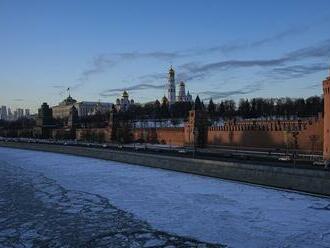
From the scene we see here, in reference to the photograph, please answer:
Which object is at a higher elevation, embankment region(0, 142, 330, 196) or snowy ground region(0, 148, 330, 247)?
embankment region(0, 142, 330, 196)

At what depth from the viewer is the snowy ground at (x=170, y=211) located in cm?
1650

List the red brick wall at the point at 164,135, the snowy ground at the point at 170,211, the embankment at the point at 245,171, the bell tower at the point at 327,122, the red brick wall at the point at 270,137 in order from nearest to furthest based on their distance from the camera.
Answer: the snowy ground at the point at 170,211
the embankment at the point at 245,171
the bell tower at the point at 327,122
the red brick wall at the point at 270,137
the red brick wall at the point at 164,135

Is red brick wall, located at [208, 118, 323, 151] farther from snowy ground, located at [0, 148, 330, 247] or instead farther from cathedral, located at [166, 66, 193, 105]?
cathedral, located at [166, 66, 193, 105]

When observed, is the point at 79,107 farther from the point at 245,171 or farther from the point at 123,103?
the point at 245,171

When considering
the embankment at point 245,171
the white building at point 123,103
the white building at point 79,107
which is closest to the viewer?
the embankment at point 245,171

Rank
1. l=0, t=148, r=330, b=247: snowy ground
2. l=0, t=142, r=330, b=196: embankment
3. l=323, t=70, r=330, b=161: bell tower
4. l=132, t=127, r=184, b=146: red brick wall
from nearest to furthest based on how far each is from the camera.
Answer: l=0, t=148, r=330, b=247: snowy ground
l=0, t=142, r=330, b=196: embankment
l=323, t=70, r=330, b=161: bell tower
l=132, t=127, r=184, b=146: red brick wall

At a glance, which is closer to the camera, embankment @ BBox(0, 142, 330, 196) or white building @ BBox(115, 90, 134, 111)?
embankment @ BBox(0, 142, 330, 196)

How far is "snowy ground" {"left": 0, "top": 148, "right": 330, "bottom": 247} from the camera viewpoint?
16500 mm

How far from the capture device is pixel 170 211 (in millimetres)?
20844

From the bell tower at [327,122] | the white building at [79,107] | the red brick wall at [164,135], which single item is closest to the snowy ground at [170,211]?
the bell tower at [327,122]

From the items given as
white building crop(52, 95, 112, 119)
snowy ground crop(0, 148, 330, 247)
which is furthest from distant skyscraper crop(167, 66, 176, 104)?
snowy ground crop(0, 148, 330, 247)

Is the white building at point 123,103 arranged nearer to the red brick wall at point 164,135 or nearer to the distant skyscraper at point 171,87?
the distant skyscraper at point 171,87

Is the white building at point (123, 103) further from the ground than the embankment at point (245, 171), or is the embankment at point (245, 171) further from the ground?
the white building at point (123, 103)

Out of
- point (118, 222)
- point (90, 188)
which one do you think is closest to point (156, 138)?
point (90, 188)
